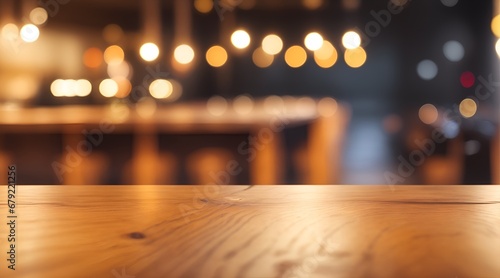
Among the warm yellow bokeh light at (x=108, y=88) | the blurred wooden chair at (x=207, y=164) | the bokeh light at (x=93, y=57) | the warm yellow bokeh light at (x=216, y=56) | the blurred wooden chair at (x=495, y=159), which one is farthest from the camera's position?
the warm yellow bokeh light at (x=216, y=56)

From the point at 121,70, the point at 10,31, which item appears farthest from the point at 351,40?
the point at 10,31

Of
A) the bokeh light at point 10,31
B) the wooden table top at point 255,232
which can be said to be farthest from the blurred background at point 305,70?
the wooden table top at point 255,232

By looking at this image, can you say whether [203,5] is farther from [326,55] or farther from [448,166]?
[448,166]

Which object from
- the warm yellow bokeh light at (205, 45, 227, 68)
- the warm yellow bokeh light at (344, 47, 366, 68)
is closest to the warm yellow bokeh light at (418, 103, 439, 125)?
the warm yellow bokeh light at (344, 47, 366, 68)

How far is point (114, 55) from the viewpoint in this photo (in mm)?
6039

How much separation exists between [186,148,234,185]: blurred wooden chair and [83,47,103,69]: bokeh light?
10.5 feet

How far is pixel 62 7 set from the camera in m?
5.39

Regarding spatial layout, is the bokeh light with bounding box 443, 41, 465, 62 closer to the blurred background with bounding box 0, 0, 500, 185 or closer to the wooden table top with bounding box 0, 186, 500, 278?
the blurred background with bounding box 0, 0, 500, 185

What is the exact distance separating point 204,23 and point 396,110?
249 centimetres

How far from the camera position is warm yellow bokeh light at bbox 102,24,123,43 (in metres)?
5.89

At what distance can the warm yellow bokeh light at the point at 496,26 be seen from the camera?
21.8ft

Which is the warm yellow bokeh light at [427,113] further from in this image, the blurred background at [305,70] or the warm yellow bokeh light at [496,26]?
the warm yellow bokeh light at [496,26]

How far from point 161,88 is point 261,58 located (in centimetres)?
129

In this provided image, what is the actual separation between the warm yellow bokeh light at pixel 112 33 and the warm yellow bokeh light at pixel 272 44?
1.73 meters
